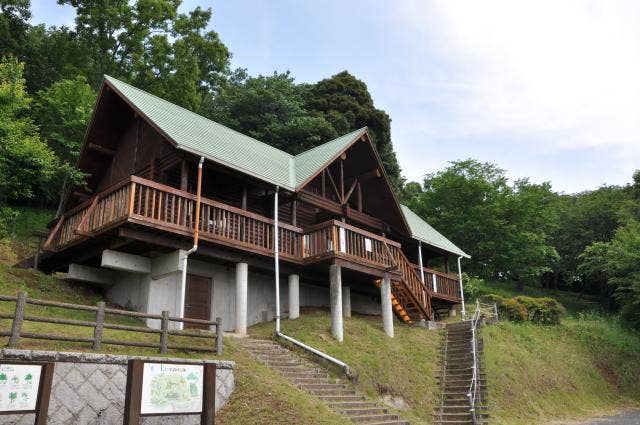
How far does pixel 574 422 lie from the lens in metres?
18.1

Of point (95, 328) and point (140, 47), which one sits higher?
point (140, 47)

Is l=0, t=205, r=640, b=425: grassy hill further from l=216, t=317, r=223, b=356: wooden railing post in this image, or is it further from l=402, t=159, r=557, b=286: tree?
l=402, t=159, r=557, b=286: tree

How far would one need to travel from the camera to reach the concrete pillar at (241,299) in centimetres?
1617

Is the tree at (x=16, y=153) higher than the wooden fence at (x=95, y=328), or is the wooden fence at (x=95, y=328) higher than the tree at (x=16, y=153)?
the tree at (x=16, y=153)

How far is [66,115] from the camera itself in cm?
2494

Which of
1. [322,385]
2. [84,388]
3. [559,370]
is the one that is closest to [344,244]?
[322,385]

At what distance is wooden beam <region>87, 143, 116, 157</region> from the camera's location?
20188 millimetres

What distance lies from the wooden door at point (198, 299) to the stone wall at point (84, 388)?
666 cm

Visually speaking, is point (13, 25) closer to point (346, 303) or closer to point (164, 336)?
point (346, 303)

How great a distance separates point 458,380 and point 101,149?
1521cm

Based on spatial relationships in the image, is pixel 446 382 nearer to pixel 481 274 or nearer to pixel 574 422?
pixel 574 422

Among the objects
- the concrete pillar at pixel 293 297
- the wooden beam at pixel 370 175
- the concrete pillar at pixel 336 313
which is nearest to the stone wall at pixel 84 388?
the concrete pillar at pixel 336 313

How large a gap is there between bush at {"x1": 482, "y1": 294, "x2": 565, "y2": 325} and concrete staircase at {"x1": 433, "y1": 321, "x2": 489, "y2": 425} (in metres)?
7.20

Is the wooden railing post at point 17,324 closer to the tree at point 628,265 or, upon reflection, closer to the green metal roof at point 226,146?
the green metal roof at point 226,146
